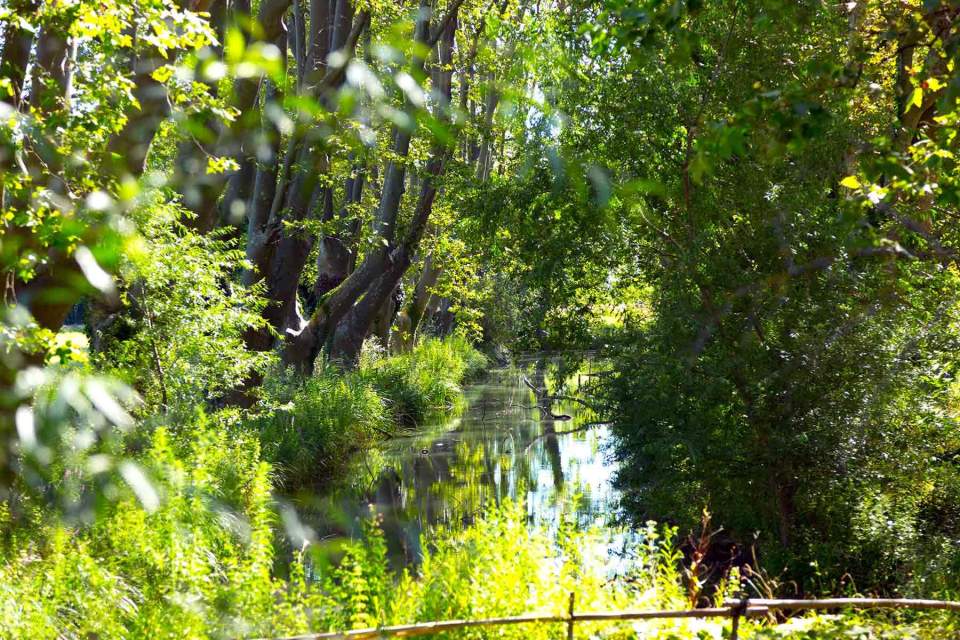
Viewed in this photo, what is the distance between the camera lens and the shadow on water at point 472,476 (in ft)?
37.4

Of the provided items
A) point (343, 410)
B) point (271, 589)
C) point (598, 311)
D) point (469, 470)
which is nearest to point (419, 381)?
point (343, 410)

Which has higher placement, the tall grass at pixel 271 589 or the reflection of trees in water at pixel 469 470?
the tall grass at pixel 271 589

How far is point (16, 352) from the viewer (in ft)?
11.2

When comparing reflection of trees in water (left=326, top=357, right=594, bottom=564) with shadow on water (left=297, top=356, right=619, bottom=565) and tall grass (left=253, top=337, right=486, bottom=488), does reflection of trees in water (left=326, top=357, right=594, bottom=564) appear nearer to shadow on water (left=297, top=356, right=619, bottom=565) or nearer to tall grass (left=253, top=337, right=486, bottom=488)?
shadow on water (left=297, top=356, right=619, bottom=565)

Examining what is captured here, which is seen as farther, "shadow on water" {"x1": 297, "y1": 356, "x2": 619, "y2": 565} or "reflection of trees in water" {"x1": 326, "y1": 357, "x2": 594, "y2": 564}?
"reflection of trees in water" {"x1": 326, "y1": 357, "x2": 594, "y2": 564}

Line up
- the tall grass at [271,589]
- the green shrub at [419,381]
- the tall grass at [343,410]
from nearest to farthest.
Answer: the tall grass at [271,589], the tall grass at [343,410], the green shrub at [419,381]

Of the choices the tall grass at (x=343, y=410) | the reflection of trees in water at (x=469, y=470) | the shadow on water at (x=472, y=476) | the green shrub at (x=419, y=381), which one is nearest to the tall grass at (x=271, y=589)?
the shadow on water at (x=472, y=476)

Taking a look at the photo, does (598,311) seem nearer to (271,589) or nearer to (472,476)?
(472,476)

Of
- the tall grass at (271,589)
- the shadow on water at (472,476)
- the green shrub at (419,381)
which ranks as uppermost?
the green shrub at (419,381)

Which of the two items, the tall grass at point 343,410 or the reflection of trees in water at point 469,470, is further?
the tall grass at point 343,410

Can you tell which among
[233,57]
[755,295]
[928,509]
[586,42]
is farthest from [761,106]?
[586,42]

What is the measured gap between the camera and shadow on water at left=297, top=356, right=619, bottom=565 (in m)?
11.4

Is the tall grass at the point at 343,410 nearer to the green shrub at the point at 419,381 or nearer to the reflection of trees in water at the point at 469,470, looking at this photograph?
the green shrub at the point at 419,381

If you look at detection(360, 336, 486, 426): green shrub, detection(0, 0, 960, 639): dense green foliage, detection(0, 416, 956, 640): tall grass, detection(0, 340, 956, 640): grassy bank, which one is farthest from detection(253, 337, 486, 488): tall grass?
detection(0, 416, 956, 640): tall grass
